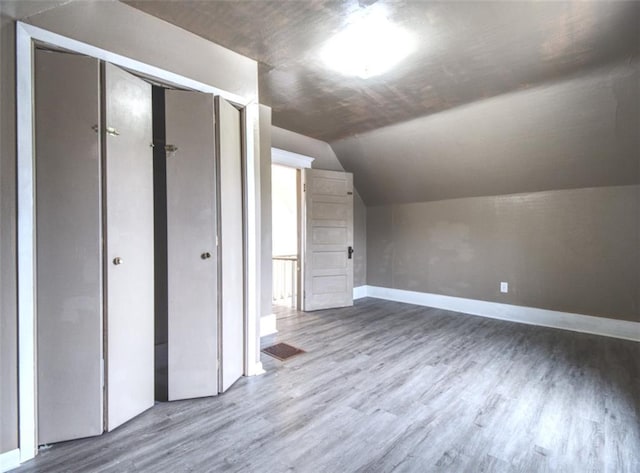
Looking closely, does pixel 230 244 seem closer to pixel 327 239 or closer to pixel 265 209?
pixel 265 209

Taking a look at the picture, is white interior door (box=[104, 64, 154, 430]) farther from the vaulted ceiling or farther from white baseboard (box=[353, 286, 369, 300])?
white baseboard (box=[353, 286, 369, 300])

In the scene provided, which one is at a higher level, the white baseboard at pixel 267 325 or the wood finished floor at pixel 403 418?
the white baseboard at pixel 267 325

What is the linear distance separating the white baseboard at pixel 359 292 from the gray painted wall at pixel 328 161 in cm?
7

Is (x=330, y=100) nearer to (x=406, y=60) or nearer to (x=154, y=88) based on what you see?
(x=406, y=60)

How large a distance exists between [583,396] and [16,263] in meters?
3.58

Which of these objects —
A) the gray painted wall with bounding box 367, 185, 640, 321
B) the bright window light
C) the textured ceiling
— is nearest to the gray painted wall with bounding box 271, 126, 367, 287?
the gray painted wall with bounding box 367, 185, 640, 321

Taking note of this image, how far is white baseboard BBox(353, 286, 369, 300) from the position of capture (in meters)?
5.46

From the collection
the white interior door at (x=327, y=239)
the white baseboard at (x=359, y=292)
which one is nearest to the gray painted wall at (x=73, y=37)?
the white interior door at (x=327, y=239)

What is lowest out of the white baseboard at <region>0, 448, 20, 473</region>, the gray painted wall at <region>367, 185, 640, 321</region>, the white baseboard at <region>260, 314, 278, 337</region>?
the white baseboard at <region>0, 448, 20, 473</region>

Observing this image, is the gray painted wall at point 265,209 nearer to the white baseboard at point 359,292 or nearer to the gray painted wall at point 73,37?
the gray painted wall at point 73,37

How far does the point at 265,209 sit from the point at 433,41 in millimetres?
2175

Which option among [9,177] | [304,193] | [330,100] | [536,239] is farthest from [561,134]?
[9,177]

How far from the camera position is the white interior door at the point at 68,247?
65.6 inches

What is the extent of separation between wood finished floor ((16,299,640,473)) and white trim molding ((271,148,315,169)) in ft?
7.86
